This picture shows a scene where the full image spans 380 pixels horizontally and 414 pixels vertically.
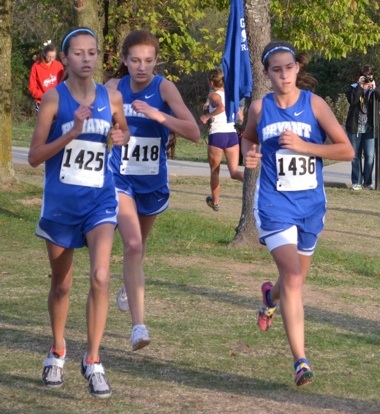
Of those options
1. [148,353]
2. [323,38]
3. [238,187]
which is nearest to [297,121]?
[148,353]

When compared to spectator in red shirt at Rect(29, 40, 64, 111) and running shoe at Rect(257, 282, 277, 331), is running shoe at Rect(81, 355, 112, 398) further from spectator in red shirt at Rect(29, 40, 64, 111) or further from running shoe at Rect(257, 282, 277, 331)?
spectator in red shirt at Rect(29, 40, 64, 111)

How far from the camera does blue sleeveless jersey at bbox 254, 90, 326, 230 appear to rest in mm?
6113

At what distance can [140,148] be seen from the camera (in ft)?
23.2

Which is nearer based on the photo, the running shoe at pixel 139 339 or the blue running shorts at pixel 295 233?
the blue running shorts at pixel 295 233

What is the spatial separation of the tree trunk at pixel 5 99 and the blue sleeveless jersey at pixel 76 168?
10.2 metres

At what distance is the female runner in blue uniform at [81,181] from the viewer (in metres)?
5.77

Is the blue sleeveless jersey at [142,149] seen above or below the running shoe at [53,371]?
above

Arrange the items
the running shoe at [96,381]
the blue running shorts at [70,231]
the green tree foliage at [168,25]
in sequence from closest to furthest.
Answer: the running shoe at [96,381] → the blue running shorts at [70,231] → the green tree foliage at [168,25]

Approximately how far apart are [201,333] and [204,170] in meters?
14.8

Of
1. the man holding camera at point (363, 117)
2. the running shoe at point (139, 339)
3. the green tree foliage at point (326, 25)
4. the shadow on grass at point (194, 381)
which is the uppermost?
the green tree foliage at point (326, 25)

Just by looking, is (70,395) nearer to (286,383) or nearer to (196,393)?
(196,393)

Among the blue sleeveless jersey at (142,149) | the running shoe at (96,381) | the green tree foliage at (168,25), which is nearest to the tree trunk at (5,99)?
the green tree foliage at (168,25)

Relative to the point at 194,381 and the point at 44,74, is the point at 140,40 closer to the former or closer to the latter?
the point at 194,381

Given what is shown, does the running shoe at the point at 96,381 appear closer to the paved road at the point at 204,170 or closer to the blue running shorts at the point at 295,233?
the blue running shorts at the point at 295,233
